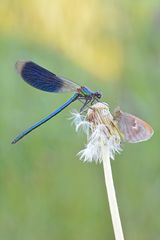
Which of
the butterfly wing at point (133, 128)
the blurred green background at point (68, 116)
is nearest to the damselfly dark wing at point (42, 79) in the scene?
the butterfly wing at point (133, 128)

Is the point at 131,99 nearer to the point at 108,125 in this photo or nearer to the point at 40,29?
the point at 40,29

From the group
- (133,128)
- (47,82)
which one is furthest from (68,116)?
(133,128)

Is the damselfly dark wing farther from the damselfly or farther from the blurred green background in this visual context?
the blurred green background

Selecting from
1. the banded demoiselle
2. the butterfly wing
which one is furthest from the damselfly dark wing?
the butterfly wing

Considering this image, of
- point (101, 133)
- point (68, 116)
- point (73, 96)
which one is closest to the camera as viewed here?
point (101, 133)

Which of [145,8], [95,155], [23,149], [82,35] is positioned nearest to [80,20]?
[82,35]

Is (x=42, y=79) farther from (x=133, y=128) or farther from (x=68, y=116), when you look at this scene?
(x=68, y=116)

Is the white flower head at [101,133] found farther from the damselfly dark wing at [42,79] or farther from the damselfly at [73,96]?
the damselfly dark wing at [42,79]
